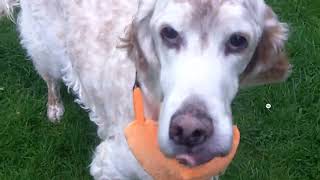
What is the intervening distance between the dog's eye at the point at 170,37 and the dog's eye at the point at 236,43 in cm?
19

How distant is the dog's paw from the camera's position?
173 inches

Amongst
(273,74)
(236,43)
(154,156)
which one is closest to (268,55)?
(273,74)

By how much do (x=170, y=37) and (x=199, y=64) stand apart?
21cm

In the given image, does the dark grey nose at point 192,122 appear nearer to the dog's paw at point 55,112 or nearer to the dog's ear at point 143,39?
the dog's ear at point 143,39

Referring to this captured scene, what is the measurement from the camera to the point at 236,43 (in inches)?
104

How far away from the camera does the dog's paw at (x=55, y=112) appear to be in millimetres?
4383

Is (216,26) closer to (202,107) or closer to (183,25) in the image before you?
(183,25)

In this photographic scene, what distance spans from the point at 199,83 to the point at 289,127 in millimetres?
1975

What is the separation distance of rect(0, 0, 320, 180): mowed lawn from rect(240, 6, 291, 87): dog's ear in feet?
3.66

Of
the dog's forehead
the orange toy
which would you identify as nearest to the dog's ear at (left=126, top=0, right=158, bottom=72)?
the orange toy

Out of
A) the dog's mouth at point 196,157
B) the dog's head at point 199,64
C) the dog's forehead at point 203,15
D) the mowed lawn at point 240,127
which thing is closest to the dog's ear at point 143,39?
the dog's head at point 199,64

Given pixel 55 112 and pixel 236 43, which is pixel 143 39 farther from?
pixel 55 112

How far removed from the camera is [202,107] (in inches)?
96.6

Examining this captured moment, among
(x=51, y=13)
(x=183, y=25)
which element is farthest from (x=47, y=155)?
(x=183, y=25)
